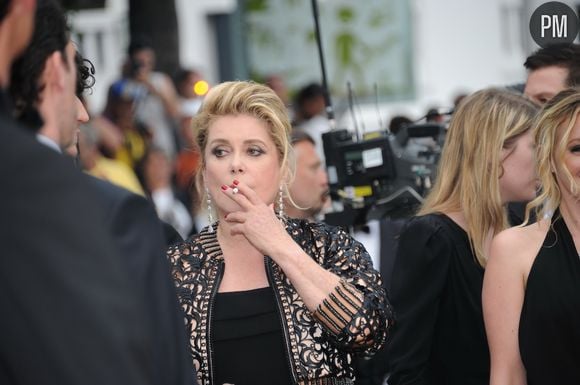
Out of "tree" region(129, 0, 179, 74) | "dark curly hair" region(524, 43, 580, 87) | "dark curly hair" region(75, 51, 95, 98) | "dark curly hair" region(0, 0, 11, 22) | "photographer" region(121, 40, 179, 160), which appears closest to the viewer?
"dark curly hair" region(0, 0, 11, 22)

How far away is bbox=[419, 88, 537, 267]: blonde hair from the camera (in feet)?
14.1

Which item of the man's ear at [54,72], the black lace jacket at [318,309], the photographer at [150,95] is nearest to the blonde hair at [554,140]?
the black lace jacket at [318,309]

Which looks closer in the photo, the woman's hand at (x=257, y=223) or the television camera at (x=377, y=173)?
the woman's hand at (x=257, y=223)

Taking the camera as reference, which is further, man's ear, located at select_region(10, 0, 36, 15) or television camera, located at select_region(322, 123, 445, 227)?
television camera, located at select_region(322, 123, 445, 227)

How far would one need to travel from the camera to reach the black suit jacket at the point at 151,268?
2.46 m

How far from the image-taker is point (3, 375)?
214 centimetres

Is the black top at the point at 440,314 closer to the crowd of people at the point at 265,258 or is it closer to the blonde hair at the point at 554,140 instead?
the crowd of people at the point at 265,258

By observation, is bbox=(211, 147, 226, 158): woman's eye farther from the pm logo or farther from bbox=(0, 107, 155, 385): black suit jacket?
bbox=(0, 107, 155, 385): black suit jacket

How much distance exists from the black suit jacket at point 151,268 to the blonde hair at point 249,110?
1456mm

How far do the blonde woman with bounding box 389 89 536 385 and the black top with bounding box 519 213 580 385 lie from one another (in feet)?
1.70

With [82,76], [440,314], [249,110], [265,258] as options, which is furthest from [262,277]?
[82,76]

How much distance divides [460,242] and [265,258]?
0.80m

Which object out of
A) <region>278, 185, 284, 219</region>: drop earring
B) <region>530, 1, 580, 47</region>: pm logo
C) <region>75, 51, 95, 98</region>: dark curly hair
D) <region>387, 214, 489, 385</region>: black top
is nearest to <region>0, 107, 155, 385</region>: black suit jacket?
<region>75, 51, 95, 98</region>: dark curly hair

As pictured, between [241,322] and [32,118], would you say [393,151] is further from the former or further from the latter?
[32,118]
